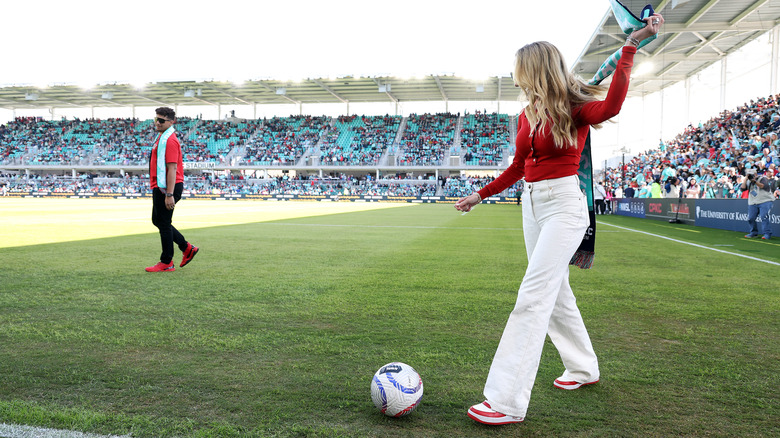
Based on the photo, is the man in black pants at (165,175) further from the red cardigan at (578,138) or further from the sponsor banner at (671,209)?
the sponsor banner at (671,209)

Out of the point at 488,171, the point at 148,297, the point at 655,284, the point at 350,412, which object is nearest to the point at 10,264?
the point at 148,297

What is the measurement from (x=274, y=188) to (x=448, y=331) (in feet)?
151

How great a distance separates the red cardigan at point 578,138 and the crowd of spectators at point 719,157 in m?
16.1

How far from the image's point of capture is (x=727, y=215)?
15406 millimetres

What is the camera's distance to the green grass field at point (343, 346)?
2408 millimetres

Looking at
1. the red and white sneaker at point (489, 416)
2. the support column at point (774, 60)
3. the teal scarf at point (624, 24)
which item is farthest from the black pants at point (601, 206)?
the red and white sneaker at point (489, 416)

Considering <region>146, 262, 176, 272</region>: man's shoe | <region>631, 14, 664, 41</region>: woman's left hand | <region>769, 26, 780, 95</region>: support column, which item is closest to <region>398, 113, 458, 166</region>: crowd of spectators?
<region>769, 26, 780, 95</region>: support column

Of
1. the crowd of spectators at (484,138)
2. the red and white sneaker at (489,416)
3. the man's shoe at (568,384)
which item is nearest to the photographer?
the red and white sneaker at (489,416)

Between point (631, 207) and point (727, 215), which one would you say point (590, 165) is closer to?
point (727, 215)

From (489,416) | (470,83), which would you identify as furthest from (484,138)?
(489,416)

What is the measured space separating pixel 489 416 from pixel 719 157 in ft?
92.4

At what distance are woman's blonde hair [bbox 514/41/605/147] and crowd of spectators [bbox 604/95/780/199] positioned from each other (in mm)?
16141

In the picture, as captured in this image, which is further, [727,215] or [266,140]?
[266,140]

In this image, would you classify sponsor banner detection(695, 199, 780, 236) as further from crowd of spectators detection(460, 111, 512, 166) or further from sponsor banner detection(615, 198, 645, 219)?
crowd of spectators detection(460, 111, 512, 166)
